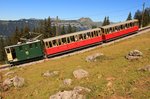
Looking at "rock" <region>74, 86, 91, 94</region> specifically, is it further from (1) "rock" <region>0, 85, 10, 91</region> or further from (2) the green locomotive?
(2) the green locomotive

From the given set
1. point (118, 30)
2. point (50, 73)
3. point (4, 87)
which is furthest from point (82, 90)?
point (118, 30)

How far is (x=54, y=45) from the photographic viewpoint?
41.0 m

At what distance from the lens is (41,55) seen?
134 ft

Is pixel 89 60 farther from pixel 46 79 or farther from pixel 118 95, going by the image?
pixel 118 95

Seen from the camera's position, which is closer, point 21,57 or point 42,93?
point 42,93

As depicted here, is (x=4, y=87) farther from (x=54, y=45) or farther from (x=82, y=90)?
(x=54, y=45)

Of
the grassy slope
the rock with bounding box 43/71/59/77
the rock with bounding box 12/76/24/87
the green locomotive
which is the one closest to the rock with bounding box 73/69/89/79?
the grassy slope

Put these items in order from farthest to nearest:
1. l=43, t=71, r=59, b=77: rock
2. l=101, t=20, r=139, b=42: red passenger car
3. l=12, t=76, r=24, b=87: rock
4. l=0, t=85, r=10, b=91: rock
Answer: l=101, t=20, r=139, b=42: red passenger car < l=43, t=71, r=59, b=77: rock < l=12, t=76, r=24, b=87: rock < l=0, t=85, r=10, b=91: rock

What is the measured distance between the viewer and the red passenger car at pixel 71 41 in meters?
40.6

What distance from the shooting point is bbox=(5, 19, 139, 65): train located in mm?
39281

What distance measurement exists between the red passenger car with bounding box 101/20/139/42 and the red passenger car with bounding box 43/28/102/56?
1.57m

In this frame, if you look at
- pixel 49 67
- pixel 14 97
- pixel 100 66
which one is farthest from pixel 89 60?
pixel 14 97

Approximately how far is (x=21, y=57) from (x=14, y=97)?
15640mm

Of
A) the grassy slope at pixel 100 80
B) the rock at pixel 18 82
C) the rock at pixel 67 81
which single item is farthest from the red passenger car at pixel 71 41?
the rock at pixel 67 81
